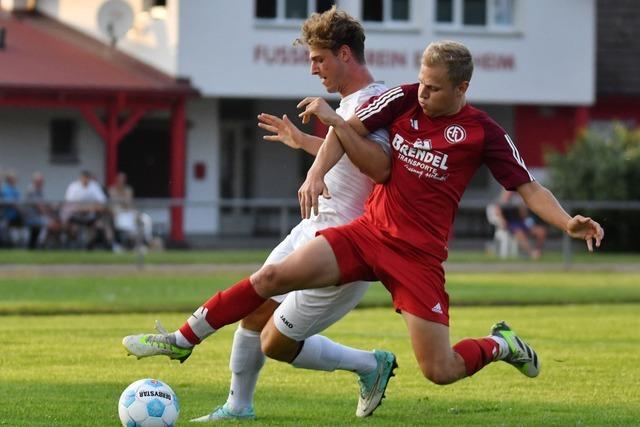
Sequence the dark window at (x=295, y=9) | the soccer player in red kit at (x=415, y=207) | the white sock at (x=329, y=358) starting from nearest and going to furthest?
the soccer player in red kit at (x=415, y=207), the white sock at (x=329, y=358), the dark window at (x=295, y=9)

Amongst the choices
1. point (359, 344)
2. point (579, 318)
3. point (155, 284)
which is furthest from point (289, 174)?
point (359, 344)

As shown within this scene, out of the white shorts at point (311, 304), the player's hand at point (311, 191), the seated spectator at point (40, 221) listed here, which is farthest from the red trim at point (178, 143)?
the player's hand at point (311, 191)

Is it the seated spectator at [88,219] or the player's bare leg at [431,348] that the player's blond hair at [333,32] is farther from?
the seated spectator at [88,219]

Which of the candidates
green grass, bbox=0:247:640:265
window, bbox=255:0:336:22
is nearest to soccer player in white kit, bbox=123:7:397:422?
green grass, bbox=0:247:640:265

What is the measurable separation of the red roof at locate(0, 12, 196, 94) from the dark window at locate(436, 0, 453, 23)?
739 centimetres

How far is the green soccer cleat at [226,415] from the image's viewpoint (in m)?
8.90

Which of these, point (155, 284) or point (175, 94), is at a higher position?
point (175, 94)

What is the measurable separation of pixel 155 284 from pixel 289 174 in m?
19.8

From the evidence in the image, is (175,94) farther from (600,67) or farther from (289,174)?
(600,67)

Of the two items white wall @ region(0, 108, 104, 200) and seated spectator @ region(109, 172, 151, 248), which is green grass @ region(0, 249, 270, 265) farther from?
white wall @ region(0, 108, 104, 200)

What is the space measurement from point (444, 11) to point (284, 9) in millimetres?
4467

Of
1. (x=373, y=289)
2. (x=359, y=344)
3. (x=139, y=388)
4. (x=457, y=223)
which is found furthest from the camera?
(x=457, y=223)

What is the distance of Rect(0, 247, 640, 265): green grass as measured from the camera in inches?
967

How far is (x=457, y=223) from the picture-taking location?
32.2 m
